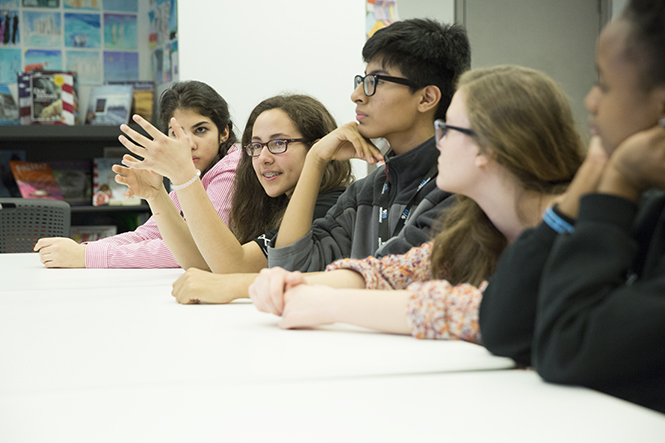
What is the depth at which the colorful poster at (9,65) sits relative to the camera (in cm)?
330

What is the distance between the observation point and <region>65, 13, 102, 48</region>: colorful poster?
11.1ft

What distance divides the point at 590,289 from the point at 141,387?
1.53 feet

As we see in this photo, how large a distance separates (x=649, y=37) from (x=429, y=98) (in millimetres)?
942

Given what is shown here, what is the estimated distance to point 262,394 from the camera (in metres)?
0.64

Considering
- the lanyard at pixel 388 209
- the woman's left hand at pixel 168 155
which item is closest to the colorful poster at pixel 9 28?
the woman's left hand at pixel 168 155

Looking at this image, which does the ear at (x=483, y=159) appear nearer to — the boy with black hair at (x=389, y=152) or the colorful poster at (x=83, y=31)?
the boy with black hair at (x=389, y=152)

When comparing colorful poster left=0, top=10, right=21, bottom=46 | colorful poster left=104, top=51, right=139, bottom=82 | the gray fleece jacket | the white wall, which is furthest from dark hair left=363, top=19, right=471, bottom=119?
colorful poster left=0, top=10, right=21, bottom=46

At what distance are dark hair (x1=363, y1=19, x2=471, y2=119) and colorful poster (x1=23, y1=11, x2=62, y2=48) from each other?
248 cm

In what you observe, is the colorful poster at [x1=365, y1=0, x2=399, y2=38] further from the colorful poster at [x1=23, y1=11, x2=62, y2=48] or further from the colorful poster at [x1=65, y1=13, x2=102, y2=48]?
the colorful poster at [x1=23, y1=11, x2=62, y2=48]

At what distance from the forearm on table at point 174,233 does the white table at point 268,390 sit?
0.79 metres

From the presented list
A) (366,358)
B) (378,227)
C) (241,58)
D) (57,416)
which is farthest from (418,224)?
(241,58)

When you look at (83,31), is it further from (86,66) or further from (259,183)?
(259,183)

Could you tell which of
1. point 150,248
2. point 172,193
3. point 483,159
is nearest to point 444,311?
point 483,159

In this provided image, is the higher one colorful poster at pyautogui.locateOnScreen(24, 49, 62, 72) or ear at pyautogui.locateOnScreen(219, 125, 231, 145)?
colorful poster at pyautogui.locateOnScreen(24, 49, 62, 72)
